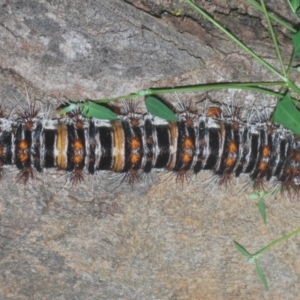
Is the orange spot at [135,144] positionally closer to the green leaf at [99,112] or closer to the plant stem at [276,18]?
the green leaf at [99,112]

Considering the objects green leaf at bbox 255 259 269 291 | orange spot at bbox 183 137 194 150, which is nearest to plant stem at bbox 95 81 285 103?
orange spot at bbox 183 137 194 150

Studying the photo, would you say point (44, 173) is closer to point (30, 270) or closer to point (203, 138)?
point (30, 270)

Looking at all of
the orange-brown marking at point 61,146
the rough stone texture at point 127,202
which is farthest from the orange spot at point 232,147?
the orange-brown marking at point 61,146

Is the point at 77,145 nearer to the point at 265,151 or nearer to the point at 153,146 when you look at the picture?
the point at 153,146

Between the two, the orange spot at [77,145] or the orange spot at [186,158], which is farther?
the orange spot at [186,158]

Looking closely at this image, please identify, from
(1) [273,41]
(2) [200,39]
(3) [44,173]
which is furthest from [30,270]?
(1) [273,41]

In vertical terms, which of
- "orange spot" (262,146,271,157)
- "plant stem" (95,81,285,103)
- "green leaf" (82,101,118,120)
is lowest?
"orange spot" (262,146,271,157)

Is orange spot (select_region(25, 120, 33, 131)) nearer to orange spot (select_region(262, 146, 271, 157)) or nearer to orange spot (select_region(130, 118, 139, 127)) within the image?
orange spot (select_region(130, 118, 139, 127))
